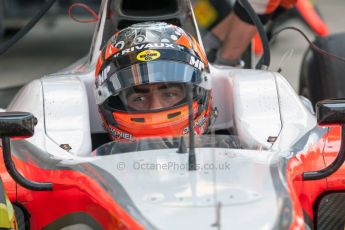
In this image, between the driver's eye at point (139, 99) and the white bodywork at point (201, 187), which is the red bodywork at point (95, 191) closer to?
the white bodywork at point (201, 187)

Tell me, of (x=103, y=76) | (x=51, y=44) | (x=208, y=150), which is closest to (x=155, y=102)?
(x=103, y=76)

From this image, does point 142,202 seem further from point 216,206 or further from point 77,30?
point 77,30

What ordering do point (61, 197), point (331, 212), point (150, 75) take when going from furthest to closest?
1. point (150, 75)
2. point (331, 212)
3. point (61, 197)

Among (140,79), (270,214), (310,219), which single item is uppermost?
(140,79)

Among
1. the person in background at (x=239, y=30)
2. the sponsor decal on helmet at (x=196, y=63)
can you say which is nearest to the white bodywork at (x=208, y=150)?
the sponsor decal on helmet at (x=196, y=63)

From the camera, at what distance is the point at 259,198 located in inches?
110

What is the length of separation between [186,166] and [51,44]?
18.5 ft

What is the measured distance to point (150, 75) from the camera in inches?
138

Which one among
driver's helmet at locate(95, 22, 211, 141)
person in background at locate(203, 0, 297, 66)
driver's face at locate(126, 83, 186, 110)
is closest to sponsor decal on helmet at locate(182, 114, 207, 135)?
driver's helmet at locate(95, 22, 211, 141)

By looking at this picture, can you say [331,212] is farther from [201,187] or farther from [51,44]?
[51,44]

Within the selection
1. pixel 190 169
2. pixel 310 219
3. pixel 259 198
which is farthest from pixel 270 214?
pixel 310 219

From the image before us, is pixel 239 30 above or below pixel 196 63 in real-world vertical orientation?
below

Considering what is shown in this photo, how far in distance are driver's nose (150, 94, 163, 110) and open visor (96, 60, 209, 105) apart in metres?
0.11

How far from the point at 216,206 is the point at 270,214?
0.16 meters
